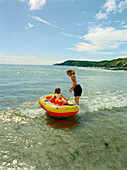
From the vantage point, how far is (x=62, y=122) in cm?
637

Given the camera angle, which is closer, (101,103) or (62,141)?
(62,141)

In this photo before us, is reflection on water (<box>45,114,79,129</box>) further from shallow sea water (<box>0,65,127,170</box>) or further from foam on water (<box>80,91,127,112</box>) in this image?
foam on water (<box>80,91,127,112</box>)

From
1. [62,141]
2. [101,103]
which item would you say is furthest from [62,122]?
[101,103]

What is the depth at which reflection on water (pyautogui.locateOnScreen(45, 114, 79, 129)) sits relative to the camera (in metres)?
5.95

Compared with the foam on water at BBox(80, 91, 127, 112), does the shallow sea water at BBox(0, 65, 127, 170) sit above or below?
below

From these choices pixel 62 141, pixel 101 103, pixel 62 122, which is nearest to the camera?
pixel 62 141

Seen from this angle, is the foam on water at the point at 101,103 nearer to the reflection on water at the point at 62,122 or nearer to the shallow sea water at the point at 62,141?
the shallow sea water at the point at 62,141

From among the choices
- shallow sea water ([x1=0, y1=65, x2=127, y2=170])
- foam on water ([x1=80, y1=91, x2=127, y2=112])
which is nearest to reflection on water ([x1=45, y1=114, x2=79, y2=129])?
shallow sea water ([x1=0, y1=65, x2=127, y2=170])

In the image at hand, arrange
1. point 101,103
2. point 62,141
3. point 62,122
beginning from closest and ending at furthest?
point 62,141
point 62,122
point 101,103

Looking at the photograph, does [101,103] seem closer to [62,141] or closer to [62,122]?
[62,122]

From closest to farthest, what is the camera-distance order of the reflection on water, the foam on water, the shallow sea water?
the shallow sea water, the reflection on water, the foam on water

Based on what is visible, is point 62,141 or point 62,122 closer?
point 62,141

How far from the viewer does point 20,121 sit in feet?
20.4

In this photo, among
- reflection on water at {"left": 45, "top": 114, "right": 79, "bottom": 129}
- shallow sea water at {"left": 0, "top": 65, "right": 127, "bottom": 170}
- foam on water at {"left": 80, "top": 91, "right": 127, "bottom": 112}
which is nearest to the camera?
shallow sea water at {"left": 0, "top": 65, "right": 127, "bottom": 170}
